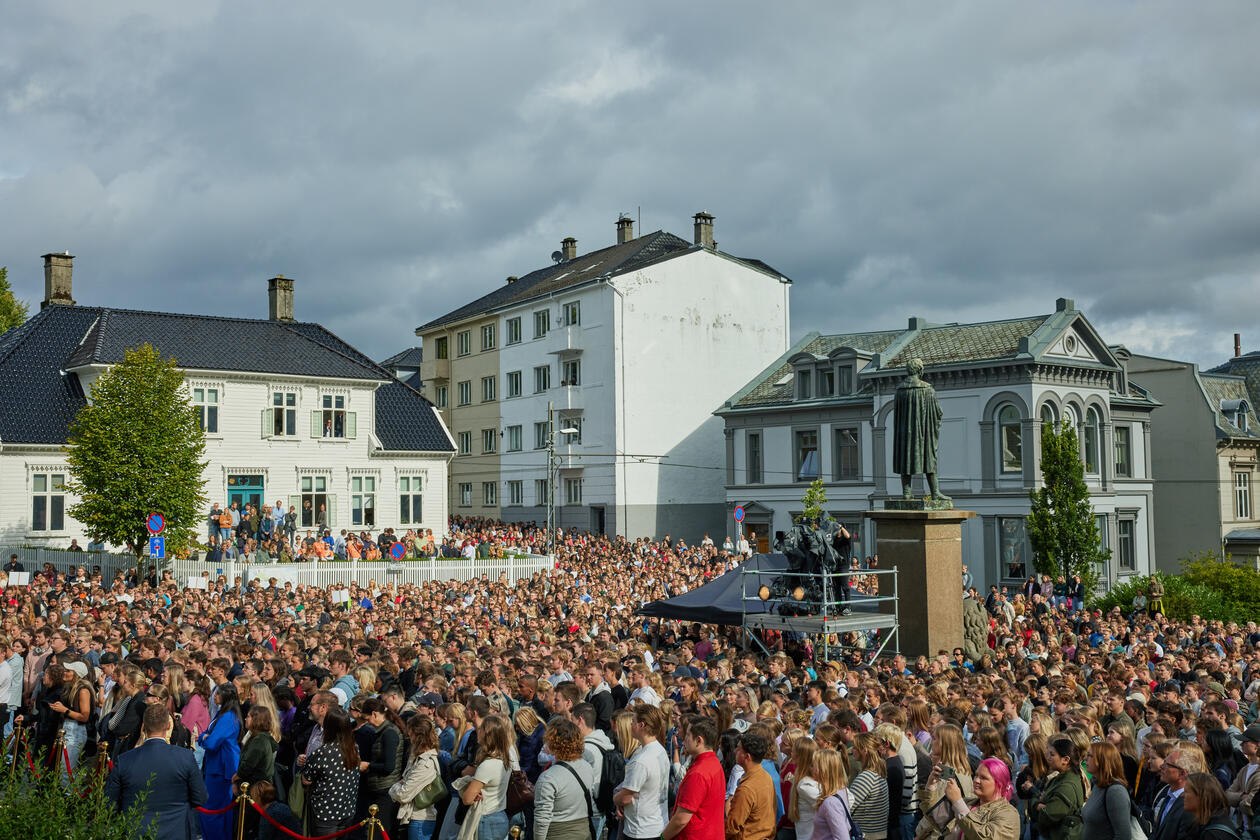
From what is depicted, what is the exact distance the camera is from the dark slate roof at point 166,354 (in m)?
38.2

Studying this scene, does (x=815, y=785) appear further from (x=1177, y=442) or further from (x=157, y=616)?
(x=1177, y=442)

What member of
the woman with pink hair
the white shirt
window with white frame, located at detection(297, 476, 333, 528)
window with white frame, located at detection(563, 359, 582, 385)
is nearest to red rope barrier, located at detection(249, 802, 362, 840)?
the white shirt

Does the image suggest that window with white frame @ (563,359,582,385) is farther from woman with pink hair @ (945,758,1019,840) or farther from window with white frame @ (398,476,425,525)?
woman with pink hair @ (945,758,1019,840)

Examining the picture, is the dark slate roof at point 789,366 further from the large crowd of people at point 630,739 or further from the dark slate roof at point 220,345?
the large crowd of people at point 630,739

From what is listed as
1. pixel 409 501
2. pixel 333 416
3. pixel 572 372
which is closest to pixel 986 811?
pixel 333 416

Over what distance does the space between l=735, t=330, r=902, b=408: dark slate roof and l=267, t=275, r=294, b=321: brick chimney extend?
19899mm

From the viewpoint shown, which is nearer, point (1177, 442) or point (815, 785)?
point (815, 785)

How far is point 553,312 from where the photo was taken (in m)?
54.9

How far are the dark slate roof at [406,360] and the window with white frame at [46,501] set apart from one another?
38036 mm

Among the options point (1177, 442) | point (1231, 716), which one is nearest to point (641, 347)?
point (1177, 442)

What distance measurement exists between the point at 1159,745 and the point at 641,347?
4372cm

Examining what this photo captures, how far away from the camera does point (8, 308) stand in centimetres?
5119

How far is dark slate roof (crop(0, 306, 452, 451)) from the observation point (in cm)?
3822

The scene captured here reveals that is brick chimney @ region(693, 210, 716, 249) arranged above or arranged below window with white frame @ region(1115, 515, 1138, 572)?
above
